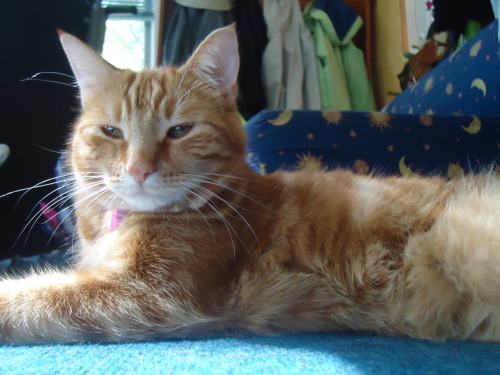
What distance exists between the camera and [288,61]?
3227 millimetres

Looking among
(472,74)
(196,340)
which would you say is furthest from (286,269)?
(472,74)

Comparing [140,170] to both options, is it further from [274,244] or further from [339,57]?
[339,57]

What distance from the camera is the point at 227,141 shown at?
3.69ft

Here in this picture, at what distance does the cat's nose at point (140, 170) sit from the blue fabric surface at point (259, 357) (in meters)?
0.38

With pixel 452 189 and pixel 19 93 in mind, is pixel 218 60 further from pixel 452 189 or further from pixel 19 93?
pixel 19 93

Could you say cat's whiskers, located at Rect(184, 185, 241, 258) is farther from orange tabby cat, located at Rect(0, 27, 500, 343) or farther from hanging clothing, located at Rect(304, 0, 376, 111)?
hanging clothing, located at Rect(304, 0, 376, 111)

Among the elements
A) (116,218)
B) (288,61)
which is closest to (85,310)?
(116,218)

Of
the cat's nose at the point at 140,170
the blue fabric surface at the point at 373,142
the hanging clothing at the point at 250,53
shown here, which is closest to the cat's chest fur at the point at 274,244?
the cat's nose at the point at 140,170

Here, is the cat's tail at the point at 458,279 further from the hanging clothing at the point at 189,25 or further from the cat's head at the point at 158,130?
the hanging clothing at the point at 189,25

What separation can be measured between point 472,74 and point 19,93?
222 centimetres

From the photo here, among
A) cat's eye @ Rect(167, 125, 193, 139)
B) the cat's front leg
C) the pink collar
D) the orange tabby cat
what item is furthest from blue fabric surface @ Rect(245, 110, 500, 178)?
the cat's front leg

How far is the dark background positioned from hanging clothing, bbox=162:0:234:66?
1.06 metres

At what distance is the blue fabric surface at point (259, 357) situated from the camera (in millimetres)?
633

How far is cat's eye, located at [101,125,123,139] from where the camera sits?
1.07 m
